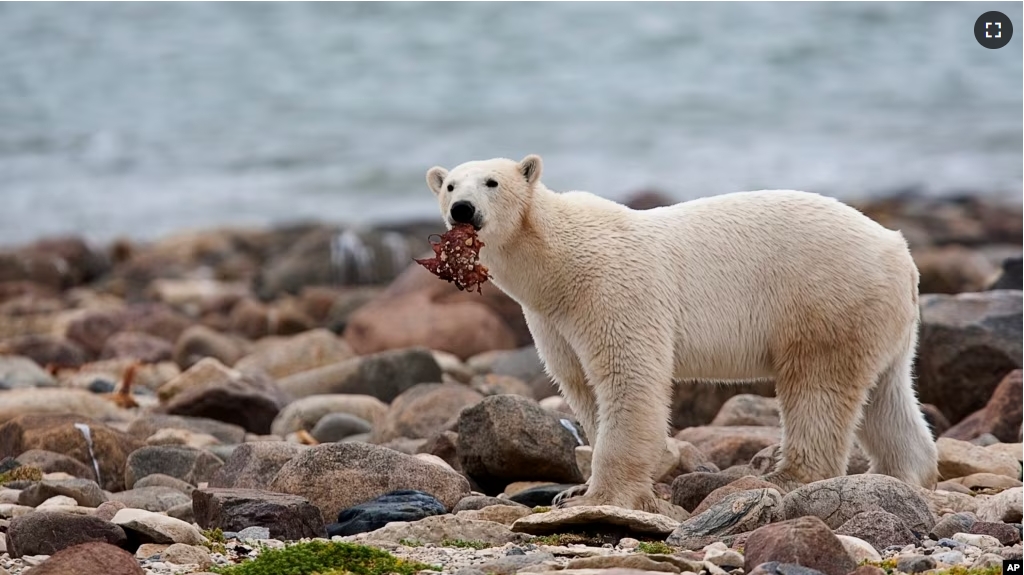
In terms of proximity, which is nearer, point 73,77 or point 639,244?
point 639,244

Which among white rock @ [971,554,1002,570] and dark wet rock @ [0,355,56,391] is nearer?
white rock @ [971,554,1002,570]

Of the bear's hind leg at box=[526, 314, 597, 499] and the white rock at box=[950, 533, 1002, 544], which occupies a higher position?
the bear's hind leg at box=[526, 314, 597, 499]

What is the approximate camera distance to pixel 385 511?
7.56 metres

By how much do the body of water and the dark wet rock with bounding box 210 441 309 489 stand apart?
70.8ft

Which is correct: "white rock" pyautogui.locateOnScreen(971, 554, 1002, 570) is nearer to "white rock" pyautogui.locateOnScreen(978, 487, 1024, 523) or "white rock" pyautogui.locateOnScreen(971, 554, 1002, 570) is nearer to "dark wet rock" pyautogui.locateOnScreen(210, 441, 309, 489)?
"white rock" pyautogui.locateOnScreen(978, 487, 1024, 523)

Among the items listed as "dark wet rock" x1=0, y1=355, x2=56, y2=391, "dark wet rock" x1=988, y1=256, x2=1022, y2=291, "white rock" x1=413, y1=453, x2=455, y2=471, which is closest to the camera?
"white rock" x1=413, y1=453, x2=455, y2=471

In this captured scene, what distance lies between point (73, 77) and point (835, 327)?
41617 mm

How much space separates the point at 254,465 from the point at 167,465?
1.19 m

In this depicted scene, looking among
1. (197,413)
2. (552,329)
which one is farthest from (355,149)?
(552,329)

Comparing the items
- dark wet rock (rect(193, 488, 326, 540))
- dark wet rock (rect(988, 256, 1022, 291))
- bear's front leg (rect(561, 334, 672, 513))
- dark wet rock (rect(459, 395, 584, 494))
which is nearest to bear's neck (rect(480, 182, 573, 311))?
bear's front leg (rect(561, 334, 672, 513))

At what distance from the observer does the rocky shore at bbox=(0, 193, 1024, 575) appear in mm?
6312

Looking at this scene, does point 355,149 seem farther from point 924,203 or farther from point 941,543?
point 941,543

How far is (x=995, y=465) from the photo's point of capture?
29.7ft

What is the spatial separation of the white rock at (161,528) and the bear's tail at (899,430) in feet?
14.2
